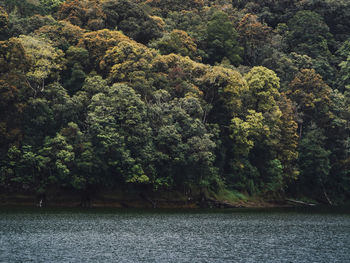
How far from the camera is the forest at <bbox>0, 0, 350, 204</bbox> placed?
189 ft

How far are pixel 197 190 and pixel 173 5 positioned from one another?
1789 inches

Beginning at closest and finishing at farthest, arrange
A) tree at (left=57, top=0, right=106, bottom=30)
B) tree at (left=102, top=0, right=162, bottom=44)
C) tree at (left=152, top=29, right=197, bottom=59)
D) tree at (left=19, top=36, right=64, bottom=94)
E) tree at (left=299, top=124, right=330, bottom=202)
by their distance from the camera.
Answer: tree at (left=19, top=36, right=64, bottom=94)
tree at (left=299, top=124, right=330, bottom=202)
tree at (left=152, top=29, right=197, bottom=59)
tree at (left=57, top=0, right=106, bottom=30)
tree at (left=102, top=0, right=162, bottom=44)

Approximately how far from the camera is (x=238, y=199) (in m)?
68.5

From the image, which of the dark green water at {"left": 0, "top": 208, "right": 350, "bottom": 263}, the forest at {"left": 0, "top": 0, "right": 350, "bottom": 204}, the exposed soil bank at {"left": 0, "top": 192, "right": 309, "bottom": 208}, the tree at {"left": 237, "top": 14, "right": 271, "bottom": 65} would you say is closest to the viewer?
the dark green water at {"left": 0, "top": 208, "right": 350, "bottom": 263}

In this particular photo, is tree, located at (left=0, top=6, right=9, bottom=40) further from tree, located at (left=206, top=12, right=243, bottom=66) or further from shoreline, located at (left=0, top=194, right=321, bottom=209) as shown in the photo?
tree, located at (left=206, top=12, right=243, bottom=66)

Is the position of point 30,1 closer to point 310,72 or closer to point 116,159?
point 116,159

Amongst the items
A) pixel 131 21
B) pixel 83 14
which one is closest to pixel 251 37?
pixel 131 21

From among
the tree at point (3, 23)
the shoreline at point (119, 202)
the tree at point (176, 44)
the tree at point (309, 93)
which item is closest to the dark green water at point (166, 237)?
the shoreline at point (119, 202)

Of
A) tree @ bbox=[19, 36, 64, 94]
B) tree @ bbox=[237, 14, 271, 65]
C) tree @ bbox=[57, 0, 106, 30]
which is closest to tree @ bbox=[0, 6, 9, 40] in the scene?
tree @ bbox=[19, 36, 64, 94]

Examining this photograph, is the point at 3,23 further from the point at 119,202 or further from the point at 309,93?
the point at 309,93

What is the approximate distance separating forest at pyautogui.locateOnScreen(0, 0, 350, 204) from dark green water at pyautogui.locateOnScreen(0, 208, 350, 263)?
822cm

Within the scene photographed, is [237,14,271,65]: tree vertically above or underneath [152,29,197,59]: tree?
above

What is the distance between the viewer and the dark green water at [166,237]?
2922 cm

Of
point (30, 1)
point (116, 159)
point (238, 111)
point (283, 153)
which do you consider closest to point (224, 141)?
point (238, 111)
